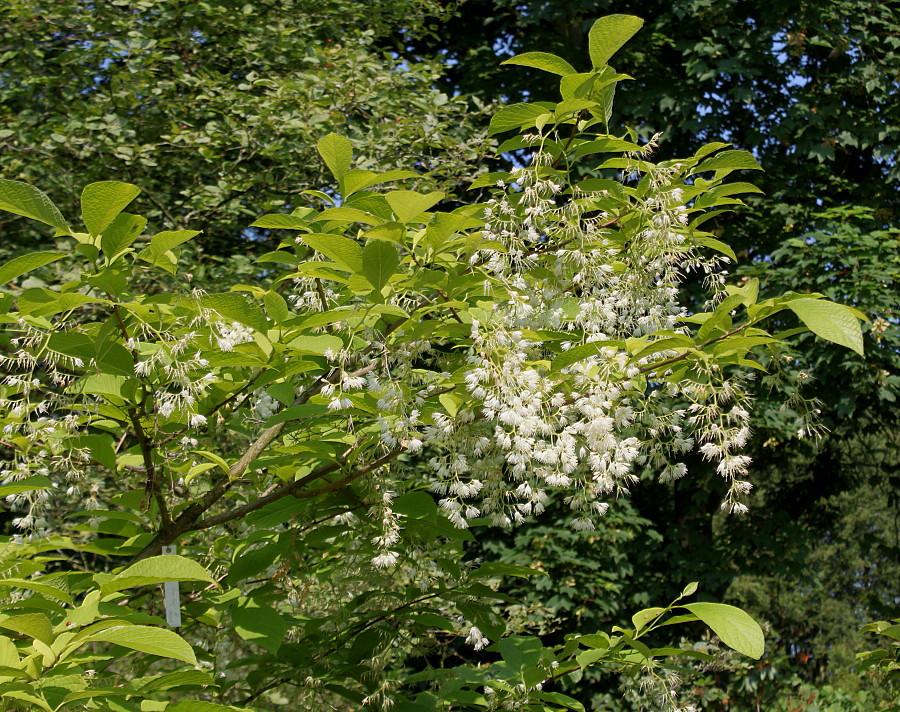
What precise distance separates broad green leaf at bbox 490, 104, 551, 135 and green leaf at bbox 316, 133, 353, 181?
33 centimetres

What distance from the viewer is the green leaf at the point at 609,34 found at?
1595mm

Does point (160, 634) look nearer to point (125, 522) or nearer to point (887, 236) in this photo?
point (125, 522)

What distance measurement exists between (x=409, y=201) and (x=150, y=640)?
86 centimetres

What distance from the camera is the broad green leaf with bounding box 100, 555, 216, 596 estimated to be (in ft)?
4.03

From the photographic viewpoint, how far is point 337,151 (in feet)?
5.66

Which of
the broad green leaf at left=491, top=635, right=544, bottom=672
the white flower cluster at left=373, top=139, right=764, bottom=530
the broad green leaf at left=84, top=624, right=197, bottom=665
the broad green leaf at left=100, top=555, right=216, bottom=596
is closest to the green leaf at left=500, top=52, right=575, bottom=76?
the white flower cluster at left=373, top=139, right=764, bottom=530

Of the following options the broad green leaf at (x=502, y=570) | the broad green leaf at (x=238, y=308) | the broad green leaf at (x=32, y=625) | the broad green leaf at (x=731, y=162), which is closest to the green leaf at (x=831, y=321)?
the broad green leaf at (x=731, y=162)

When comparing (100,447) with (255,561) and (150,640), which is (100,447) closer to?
(255,561)

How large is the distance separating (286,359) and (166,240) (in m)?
0.43

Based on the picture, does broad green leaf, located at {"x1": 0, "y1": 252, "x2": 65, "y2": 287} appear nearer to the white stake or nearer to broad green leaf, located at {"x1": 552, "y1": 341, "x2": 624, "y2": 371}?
the white stake

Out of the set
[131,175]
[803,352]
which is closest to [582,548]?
[803,352]

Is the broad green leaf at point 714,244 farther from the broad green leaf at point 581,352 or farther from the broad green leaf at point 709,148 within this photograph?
the broad green leaf at point 581,352

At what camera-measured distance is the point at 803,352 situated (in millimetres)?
6332

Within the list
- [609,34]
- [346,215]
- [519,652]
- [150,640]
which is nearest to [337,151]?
[346,215]
